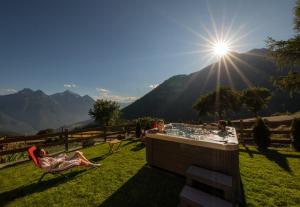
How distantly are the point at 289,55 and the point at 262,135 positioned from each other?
422cm

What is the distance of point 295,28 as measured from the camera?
27.1 ft

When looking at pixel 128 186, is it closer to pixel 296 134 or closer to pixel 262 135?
pixel 262 135

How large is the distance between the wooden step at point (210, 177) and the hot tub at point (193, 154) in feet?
0.41

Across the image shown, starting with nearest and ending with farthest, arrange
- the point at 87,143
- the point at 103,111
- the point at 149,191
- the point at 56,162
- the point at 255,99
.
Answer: the point at 149,191 < the point at 56,162 < the point at 87,143 < the point at 255,99 < the point at 103,111

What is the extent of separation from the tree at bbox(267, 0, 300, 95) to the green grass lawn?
12.9ft

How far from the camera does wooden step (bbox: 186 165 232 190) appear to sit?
3334 millimetres

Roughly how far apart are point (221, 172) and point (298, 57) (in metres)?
8.08

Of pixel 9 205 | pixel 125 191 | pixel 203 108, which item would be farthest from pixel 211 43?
pixel 203 108

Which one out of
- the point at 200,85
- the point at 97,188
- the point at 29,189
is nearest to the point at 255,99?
the point at 97,188

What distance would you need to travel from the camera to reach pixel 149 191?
4.15 metres

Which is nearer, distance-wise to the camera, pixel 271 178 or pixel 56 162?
pixel 271 178

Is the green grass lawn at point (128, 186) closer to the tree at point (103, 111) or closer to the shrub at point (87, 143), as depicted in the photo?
the shrub at point (87, 143)

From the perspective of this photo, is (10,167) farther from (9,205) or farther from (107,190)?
(107,190)

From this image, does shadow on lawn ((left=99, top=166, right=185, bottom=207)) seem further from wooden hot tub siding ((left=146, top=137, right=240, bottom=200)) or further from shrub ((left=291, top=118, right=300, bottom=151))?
shrub ((left=291, top=118, right=300, bottom=151))
